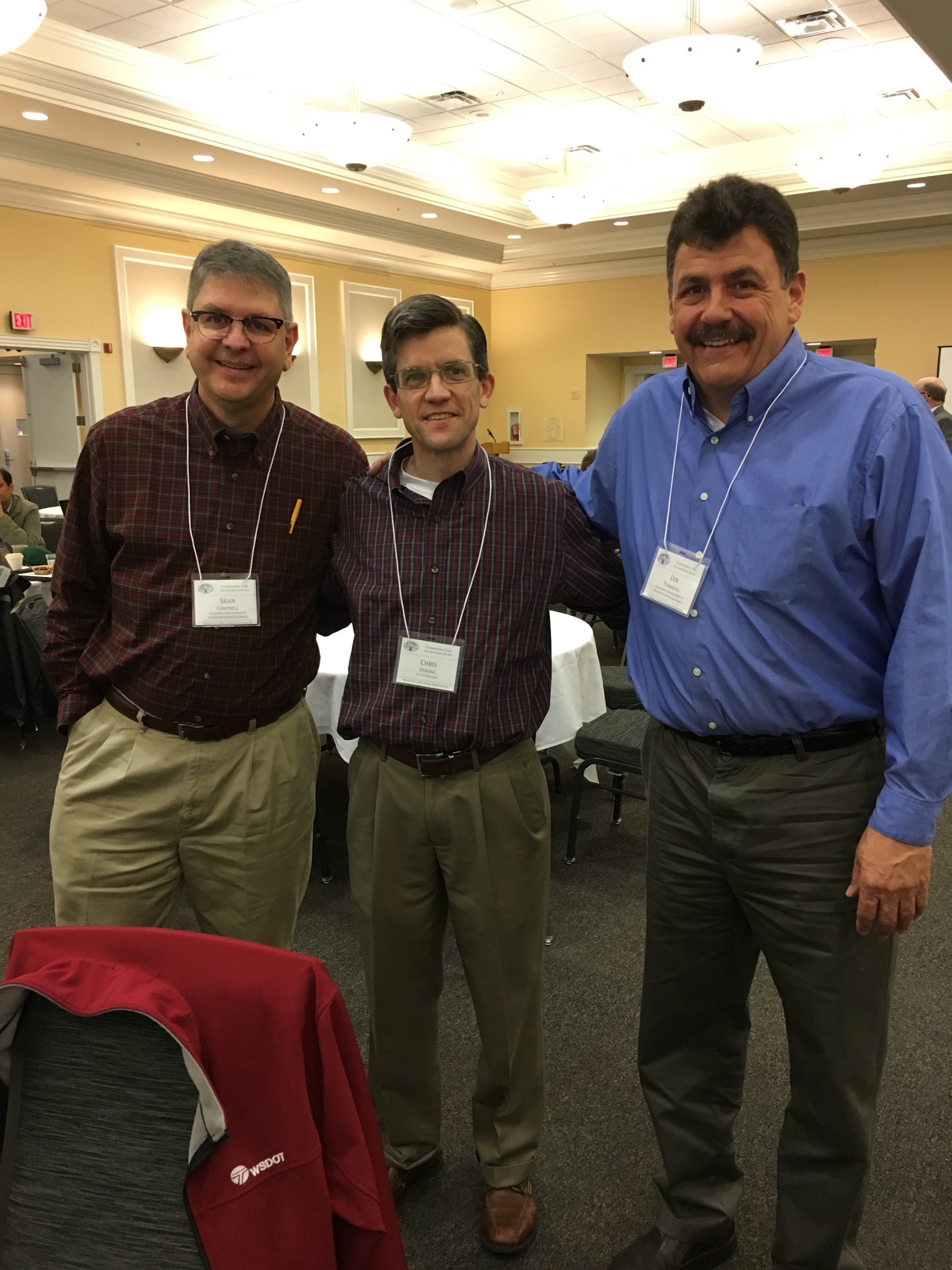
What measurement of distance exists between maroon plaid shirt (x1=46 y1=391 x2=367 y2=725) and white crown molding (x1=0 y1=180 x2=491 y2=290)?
6.82 meters

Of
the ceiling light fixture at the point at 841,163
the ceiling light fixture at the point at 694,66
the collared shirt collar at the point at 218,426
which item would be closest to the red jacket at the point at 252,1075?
the collared shirt collar at the point at 218,426

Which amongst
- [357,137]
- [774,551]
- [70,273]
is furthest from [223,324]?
[70,273]

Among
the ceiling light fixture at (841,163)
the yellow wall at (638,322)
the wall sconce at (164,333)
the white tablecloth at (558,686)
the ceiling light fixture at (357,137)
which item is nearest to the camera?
the white tablecloth at (558,686)

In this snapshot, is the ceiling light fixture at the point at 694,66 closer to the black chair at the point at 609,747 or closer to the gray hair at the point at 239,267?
the black chair at the point at 609,747

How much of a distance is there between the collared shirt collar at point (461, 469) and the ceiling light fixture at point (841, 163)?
20.9 feet

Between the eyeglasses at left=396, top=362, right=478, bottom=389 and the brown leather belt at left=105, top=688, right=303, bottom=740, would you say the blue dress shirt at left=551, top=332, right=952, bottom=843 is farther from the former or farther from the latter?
the brown leather belt at left=105, top=688, right=303, bottom=740

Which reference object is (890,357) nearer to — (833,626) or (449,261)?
(449,261)

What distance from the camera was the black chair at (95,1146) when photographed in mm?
1045

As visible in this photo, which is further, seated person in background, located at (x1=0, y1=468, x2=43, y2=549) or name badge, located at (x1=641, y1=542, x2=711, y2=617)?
seated person in background, located at (x1=0, y1=468, x2=43, y2=549)

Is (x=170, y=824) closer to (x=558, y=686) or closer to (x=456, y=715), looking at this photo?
(x=456, y=715)

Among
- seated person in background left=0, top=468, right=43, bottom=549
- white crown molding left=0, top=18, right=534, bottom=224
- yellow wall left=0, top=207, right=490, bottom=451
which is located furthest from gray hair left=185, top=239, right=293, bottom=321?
yellow wall left=0, top=207, right=490, bottom=451

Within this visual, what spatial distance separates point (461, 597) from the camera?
170 centimetres

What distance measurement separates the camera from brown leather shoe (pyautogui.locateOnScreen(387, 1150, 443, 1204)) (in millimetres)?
1961

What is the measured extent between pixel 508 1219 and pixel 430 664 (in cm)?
114
